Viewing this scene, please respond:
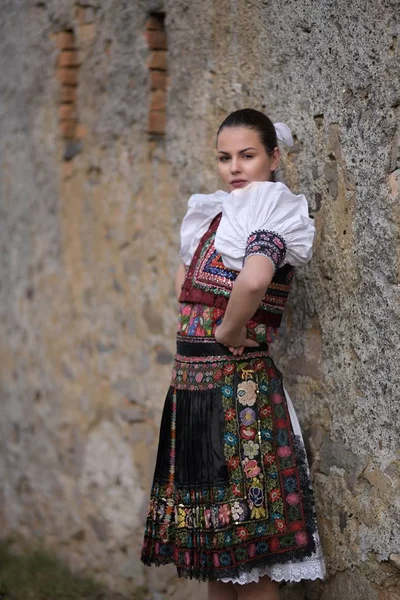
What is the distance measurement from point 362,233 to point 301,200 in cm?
20

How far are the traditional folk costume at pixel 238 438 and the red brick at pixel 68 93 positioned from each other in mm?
2008

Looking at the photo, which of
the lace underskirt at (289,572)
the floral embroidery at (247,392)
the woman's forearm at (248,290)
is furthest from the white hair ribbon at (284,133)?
the lace underskirt at (289,572)

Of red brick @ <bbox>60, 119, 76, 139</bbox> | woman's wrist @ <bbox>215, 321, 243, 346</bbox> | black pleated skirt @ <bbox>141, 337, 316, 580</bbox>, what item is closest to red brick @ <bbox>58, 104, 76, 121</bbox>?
red brick @ <bbox>60, 119, 76, 139</bbox>

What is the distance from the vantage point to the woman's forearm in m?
2.33

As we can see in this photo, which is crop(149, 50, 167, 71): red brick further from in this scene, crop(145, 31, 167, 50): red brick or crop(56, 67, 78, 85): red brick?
crop(56, 67, 78, 85): red brick

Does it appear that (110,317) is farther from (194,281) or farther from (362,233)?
(362,233)

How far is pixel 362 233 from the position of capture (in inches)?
98.3

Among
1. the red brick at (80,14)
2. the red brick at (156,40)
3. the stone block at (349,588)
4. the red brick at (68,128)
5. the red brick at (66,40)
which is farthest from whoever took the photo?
the red brick at (68,128)

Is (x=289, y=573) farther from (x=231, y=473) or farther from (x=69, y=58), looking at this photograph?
(x=69, y=58)

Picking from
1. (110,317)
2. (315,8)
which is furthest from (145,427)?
(315,8)

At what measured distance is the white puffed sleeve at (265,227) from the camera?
2.40 meters

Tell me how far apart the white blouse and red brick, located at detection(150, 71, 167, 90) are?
1349 millimetres

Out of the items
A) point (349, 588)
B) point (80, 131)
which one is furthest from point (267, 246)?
point (80, 131)

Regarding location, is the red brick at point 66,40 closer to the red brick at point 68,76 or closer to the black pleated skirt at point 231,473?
the red brick at point 68,76
